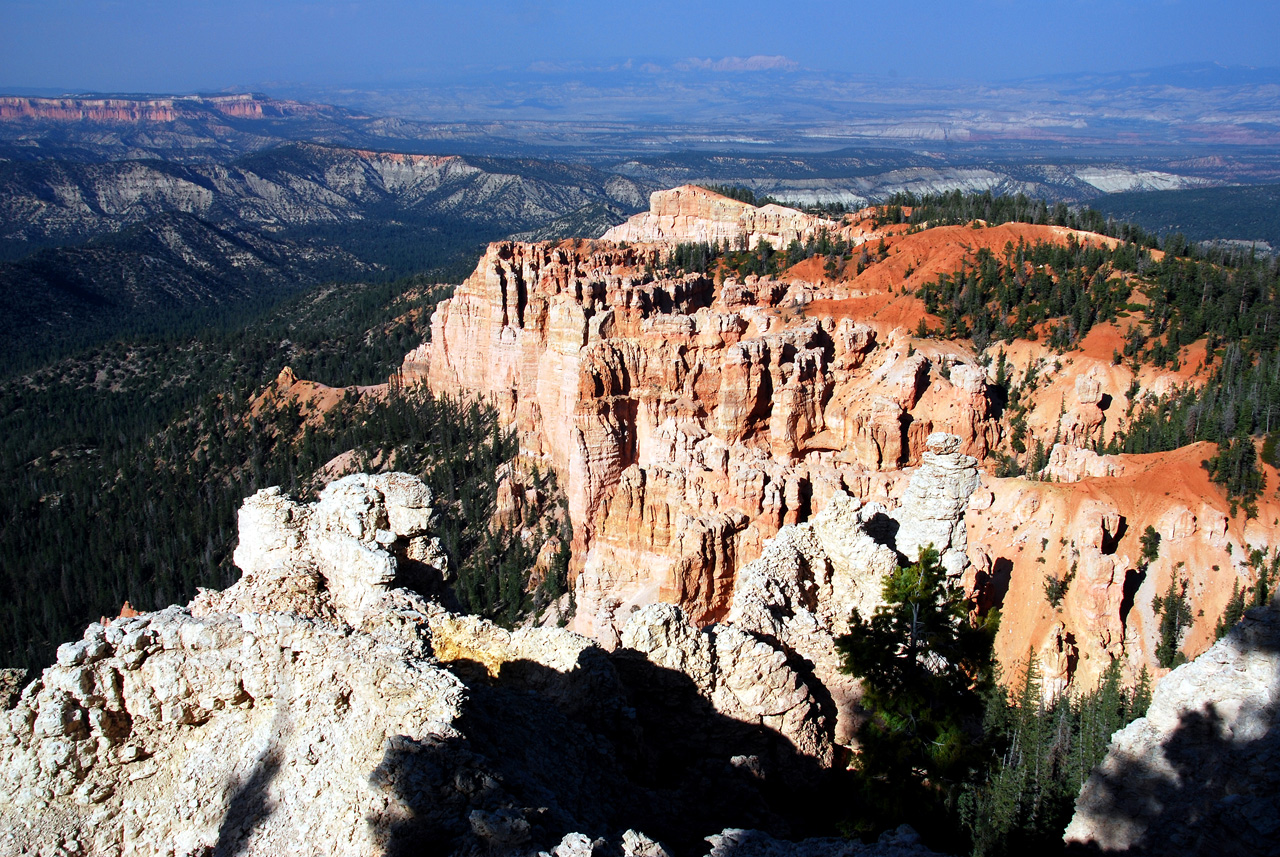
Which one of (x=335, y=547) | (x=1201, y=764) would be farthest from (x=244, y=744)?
(x=1201, y=764)

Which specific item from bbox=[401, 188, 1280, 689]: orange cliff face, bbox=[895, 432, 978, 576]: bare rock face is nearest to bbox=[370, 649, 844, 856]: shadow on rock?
bbox=[401, 188, 1280, 689]: orange cliff face

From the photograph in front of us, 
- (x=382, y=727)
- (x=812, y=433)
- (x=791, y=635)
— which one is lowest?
(x=812, y=433)

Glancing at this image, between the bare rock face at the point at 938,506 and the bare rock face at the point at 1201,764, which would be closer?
the bare rock face at the point at 1201,764

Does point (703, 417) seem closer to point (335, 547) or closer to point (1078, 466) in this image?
point (1078, 466)

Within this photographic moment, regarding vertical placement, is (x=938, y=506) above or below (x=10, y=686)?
below

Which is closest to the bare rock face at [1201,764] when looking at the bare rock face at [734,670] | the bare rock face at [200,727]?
the bare rock face at [734,670]

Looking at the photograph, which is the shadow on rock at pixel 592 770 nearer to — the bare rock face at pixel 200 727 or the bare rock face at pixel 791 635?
the bare rock face at pixel 791 635
